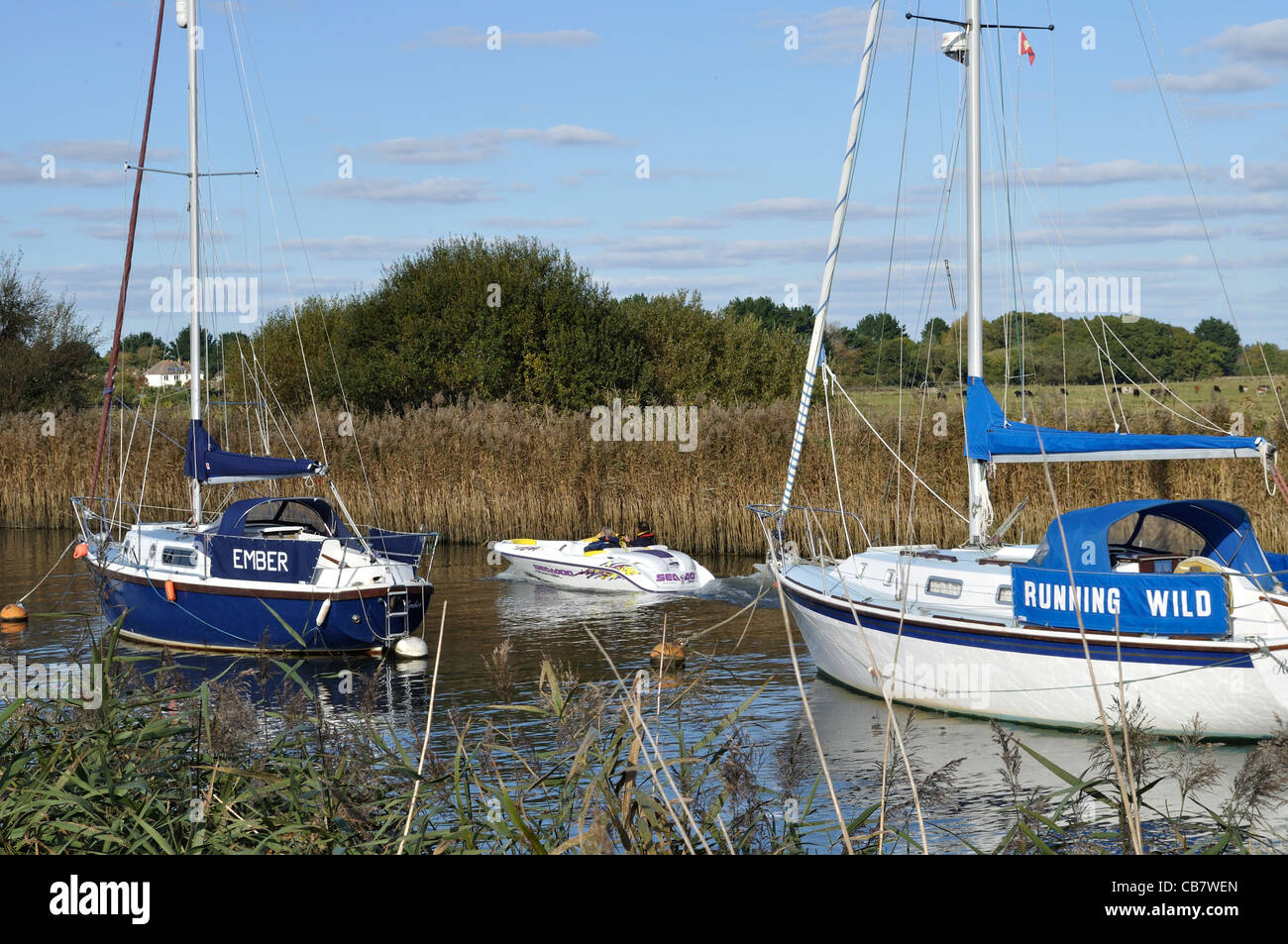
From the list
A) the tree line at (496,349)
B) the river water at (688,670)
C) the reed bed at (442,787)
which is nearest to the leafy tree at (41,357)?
the tree line at (496,349)

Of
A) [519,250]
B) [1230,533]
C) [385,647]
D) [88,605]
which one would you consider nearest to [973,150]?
[1230,533]

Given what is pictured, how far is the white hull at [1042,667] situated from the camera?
39.7 ft

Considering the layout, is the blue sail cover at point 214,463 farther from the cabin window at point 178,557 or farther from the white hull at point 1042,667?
the white hull at point 1042,667

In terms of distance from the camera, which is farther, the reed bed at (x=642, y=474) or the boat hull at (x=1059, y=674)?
the reed bed at (x=642, y=474)

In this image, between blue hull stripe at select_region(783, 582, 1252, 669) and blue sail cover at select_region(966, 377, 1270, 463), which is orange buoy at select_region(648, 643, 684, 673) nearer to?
blue hull stripe at select_region(783, 582, 1252, 669)

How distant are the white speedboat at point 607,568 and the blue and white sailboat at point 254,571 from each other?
5.02 meters

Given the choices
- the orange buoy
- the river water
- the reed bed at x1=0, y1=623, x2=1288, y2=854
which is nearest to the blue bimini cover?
the river water

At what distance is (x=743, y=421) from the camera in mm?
28281

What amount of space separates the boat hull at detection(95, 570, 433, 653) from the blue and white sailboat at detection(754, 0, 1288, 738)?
5.63 m

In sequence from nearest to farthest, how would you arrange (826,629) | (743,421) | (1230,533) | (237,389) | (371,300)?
Result: (1230,533), (826,629), (743,421), (371,300), (237,389)

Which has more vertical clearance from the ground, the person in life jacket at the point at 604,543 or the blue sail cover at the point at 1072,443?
the blue sail cover at the point at 1072,443

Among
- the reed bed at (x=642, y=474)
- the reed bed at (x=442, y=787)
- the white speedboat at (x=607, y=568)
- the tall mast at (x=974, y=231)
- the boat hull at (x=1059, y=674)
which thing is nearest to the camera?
the reed bed at (x=442, y=787)
